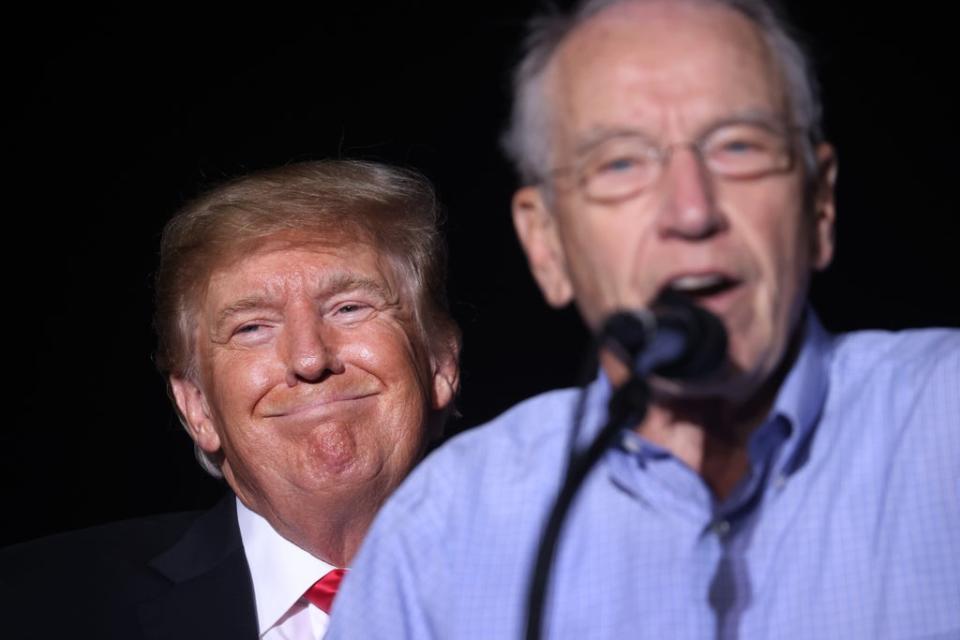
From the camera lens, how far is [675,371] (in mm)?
1197

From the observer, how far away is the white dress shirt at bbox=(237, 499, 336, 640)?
243 centimetres

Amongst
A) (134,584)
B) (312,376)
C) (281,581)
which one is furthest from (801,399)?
(134,584)

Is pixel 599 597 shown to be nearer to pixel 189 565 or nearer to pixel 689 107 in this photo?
pixel 689 107

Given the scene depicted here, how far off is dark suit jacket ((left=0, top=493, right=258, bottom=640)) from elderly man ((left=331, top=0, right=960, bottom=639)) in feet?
3.20

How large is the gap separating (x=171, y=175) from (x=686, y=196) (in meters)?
1.80

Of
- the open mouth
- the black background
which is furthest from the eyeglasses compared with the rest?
the black background

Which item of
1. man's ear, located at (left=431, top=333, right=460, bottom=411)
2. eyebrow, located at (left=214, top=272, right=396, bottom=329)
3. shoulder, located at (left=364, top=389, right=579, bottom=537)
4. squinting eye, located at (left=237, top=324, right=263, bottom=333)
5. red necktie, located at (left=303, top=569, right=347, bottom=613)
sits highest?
eyebrow, located at (left=214, top=272, right=396, bottom=329)

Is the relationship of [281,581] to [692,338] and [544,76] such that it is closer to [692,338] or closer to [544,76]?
[544,76]

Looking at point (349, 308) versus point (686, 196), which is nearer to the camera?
point (686, 196)

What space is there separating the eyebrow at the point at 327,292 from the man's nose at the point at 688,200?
1.26 metres

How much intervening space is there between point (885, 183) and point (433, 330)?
908 mm

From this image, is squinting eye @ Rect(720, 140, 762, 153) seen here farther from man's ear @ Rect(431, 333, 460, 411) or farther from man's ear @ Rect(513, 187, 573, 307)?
man's ear @ Rect(431, 333, 460, 411)

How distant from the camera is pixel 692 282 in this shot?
4.29ft

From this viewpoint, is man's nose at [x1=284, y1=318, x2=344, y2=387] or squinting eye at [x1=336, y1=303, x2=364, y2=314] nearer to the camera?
man's nose at [x1=284, y1=318, x2=344, y2=387]
